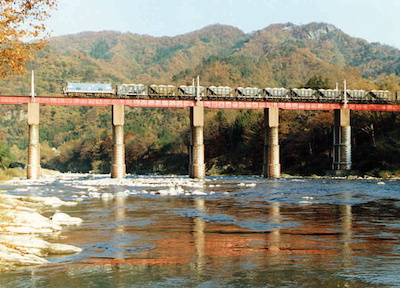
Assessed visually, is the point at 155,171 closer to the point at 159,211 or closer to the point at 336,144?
the point at 336,144

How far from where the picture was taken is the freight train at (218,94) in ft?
293

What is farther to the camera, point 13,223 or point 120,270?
point 13,223

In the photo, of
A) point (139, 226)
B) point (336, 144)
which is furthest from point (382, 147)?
point (139, 226)

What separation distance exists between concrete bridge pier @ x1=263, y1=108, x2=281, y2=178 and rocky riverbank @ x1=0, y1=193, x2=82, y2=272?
64439 mm

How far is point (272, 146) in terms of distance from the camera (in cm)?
9188

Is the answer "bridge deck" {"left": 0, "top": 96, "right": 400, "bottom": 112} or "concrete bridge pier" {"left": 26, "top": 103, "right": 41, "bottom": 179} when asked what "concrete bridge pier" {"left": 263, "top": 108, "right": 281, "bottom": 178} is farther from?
"concrete bridge pier" {"left": 26, "top": 103, "right": 41, "bottom": 179}

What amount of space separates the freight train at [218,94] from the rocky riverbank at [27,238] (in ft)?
195

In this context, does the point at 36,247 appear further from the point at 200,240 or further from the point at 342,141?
the point at 342,141

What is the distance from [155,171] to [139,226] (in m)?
121

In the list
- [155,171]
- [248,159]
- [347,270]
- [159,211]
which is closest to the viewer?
[347,270]

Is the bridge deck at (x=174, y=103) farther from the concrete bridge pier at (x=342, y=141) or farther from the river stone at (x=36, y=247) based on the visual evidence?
the river stone at (x=36, y=247)

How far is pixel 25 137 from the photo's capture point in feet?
653

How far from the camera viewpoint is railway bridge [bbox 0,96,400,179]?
86062 mm

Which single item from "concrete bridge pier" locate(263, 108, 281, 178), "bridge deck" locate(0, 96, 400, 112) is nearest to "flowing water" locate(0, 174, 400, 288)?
"bridge deck" locate(0, 96, 400, 112)
